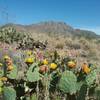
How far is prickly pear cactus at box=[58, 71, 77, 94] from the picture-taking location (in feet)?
13.4

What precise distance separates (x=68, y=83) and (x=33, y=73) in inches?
18.6

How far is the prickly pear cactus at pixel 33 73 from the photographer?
4.34 meters

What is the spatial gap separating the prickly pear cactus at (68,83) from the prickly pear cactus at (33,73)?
33cm

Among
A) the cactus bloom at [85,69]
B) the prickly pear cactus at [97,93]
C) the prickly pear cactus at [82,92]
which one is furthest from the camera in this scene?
the prickly pear cactus at [97,93]

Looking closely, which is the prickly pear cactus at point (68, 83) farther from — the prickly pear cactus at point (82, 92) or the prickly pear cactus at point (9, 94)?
the prickly pear cactus at point (9, 94)

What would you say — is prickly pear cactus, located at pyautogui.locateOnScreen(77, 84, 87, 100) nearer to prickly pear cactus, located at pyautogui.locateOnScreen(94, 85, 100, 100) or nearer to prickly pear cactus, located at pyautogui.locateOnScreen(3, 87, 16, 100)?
prickly pear cactus, located at pyautogui.locateOnScreen(94, 85, 100, 100)

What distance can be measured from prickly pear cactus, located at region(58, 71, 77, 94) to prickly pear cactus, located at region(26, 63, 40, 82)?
33 centimetres

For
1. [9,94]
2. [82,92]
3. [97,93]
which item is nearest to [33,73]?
[9,94]

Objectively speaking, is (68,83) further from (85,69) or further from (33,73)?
(33,73)

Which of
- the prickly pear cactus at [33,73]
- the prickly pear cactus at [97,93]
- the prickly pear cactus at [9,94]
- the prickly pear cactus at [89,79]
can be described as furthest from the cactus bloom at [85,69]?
the prickly pear cactus at [9,94]

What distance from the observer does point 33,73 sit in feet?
14.2

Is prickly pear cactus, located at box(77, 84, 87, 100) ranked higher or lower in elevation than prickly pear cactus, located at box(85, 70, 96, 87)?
lower

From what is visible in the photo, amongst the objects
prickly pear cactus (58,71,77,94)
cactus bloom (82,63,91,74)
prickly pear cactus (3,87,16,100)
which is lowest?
prickly pear cactus (3,87,16,100)

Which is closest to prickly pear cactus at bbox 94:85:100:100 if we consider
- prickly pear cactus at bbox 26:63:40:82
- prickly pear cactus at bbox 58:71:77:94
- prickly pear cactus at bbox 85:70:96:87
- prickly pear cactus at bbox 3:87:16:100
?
prickly pear cactus at bbox 85:70:96:87
